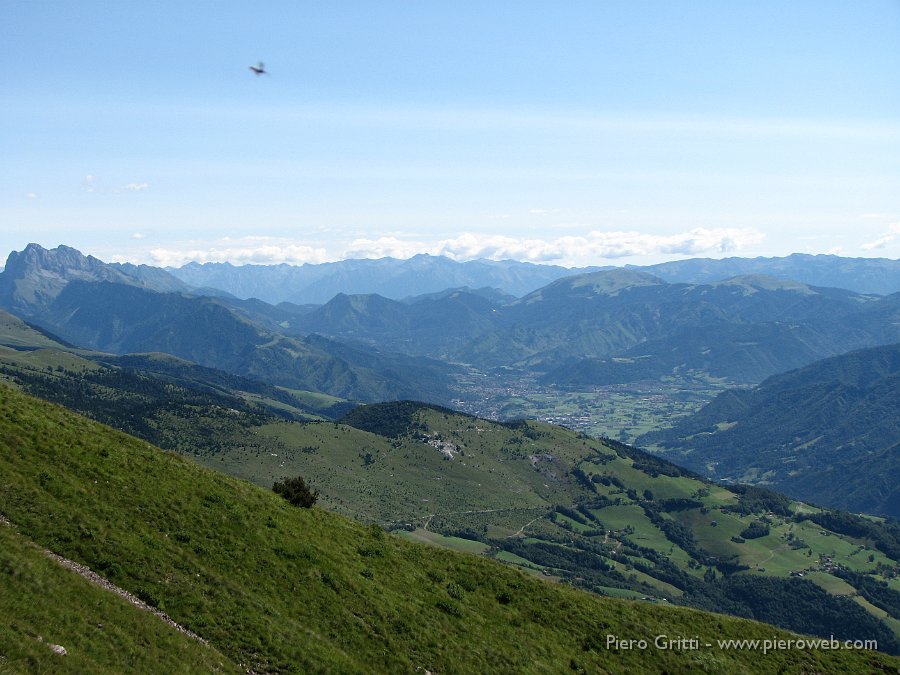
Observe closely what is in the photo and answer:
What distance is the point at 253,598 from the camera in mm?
35906

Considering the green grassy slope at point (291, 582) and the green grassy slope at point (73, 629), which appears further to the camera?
the green grassy slope at point (291, 582)

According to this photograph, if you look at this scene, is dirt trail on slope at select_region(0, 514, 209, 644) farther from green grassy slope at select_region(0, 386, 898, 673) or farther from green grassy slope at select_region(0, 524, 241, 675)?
green grassy slope at select_region(0, 524, 241, 675)

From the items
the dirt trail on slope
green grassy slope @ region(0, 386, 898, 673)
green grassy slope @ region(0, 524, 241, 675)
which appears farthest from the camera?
green grassy slope @ region(0, 386, 898, 673)

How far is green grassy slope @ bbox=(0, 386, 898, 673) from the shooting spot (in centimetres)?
3391

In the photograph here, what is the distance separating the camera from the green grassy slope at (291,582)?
33.9 meters

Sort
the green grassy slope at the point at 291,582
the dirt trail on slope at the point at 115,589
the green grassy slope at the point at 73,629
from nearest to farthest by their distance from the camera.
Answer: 1. the green grassy slope at the point at 73,629
2. the dirt trail on slope at the point at 115,589
3. the green grassy slope at the point at 291,582

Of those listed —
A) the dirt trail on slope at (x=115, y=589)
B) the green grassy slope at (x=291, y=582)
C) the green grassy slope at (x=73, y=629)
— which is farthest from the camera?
the green grassy slope at (x=291, y=582)

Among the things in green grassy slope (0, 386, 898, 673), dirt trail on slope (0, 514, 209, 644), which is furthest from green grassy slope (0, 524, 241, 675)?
green grassy slope (0, 386, 898, 673)

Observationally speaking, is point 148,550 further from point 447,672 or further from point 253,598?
point 447,672

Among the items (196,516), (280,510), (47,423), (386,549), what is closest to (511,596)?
(386,549)

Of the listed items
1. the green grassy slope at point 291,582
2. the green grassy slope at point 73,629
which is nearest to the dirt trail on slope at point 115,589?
the green grassy slope at point 291,582

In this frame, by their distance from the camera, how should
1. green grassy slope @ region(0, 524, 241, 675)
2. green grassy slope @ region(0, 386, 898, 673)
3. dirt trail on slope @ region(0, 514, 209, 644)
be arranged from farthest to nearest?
green grassy slope @ region(0, 386, 898, 673), dirt trail on slope @ region(0, 514, 209, 644), green grassy slope @ region(0, 524, 241, 675)

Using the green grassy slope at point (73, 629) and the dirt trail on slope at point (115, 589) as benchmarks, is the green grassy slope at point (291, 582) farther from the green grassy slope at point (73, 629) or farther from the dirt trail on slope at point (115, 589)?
the green grassy slope at point (73, 629)

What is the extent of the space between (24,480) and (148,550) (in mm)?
9774
